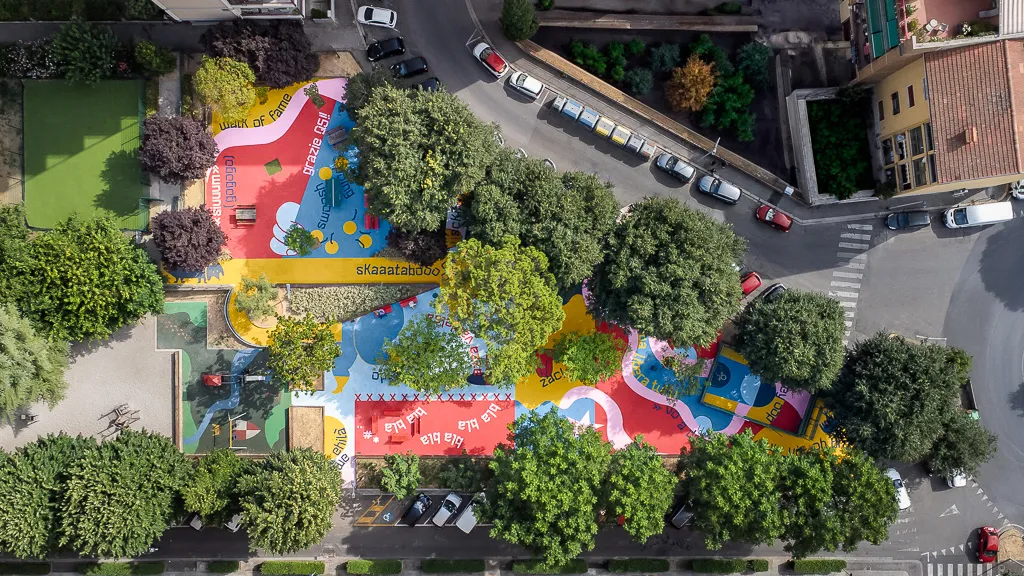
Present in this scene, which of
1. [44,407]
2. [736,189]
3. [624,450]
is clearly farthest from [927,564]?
[44,407]

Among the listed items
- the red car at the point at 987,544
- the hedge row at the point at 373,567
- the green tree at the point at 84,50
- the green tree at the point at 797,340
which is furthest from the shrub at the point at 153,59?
the red car at the point at 987,544

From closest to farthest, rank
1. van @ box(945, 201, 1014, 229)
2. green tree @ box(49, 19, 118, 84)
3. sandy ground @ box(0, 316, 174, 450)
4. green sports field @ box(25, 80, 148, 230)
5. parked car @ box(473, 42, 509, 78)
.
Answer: green tree @ box(49, 19, 118, 84) → sandy ground @ box(0, 316, 174, 450) → green sports field @ box(25, 80, 148, 230) → parked car @ box(473, 42, 509, 78) → van @ box(945, 201, 1014, 229)

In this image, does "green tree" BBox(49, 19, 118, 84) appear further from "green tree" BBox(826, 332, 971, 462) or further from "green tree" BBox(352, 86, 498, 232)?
"green tree" BBox(826, 332, 971, 462)

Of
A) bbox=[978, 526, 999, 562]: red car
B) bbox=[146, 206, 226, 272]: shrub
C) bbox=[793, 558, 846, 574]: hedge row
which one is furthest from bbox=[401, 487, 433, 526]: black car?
bbox=[978, 526, 999, 562]: red car

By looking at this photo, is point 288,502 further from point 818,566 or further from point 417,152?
point 818,566

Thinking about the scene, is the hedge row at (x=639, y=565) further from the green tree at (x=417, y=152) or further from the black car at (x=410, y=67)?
the black car at (x=410, y=67)

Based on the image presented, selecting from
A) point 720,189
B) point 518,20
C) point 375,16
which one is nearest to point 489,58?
point 518,20

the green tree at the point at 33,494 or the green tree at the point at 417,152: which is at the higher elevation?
the green tree at the point at 417,152
